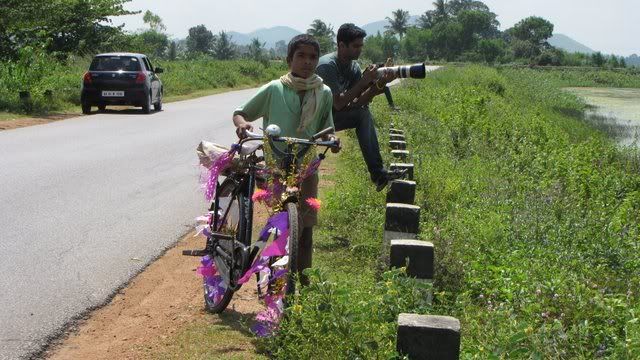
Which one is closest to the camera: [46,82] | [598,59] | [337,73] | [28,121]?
[337,73]

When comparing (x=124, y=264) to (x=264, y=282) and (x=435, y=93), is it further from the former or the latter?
(x=435, y=93)

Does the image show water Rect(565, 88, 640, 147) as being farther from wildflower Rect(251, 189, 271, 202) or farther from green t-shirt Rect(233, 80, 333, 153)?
wildflower Rect(251, 189, 271, 202)

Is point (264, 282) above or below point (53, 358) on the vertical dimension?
above

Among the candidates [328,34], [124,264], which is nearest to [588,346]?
[124,264]

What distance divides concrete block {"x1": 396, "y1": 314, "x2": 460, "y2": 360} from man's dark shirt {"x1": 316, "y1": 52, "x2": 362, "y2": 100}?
3799 mm

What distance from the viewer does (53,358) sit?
4.57m

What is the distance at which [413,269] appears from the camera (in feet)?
15.3

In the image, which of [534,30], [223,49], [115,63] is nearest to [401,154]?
[115,63]

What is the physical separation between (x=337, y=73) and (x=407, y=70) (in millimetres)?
872

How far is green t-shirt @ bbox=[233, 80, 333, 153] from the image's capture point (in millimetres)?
5043

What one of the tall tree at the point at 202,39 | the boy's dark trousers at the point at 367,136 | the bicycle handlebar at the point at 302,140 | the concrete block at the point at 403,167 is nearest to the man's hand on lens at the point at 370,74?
the boy's dark trousers at the point at 367,136

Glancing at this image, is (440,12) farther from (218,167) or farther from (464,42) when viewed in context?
(218,167)

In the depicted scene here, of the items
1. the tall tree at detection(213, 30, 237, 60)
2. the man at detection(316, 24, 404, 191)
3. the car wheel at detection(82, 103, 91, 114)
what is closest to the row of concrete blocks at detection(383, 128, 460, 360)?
the man at detection(316, 24, 404, 191)

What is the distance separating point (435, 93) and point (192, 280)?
21.1m
